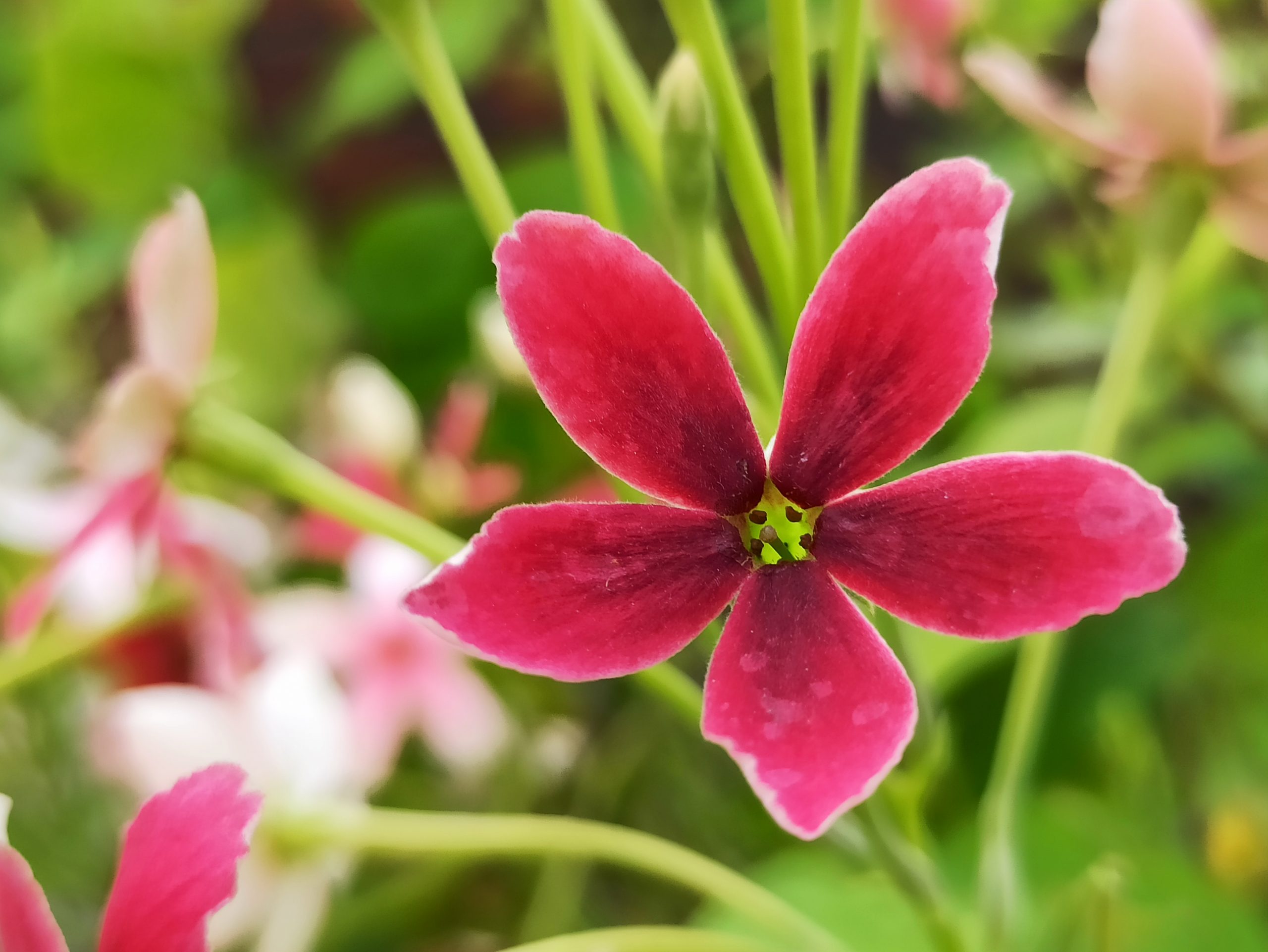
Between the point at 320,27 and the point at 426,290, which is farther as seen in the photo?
the point at 320,27

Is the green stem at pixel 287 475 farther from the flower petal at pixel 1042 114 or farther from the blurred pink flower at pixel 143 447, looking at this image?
the flower petal at pixel 1042 114

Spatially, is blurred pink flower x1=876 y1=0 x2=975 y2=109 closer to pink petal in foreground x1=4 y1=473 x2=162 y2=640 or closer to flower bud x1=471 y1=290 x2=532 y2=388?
flower bud x1=471 y1=290 x2=532 y2=388

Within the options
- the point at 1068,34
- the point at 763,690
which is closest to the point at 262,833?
the point at 763,690

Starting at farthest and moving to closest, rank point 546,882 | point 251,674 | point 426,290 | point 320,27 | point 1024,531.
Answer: point 320,27, point 426,290, point 546,882, point 251,674, point 1024,531

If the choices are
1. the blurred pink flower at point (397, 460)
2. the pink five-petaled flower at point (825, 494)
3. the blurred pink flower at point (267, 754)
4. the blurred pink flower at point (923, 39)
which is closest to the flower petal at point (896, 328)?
the pink five-petaled flower at point (825, 494)

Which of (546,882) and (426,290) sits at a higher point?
(426,290)

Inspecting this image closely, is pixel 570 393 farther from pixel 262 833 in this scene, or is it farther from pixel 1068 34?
pixel 1068 34

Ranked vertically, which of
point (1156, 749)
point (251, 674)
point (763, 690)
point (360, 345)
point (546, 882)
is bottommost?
point (1156, 749)

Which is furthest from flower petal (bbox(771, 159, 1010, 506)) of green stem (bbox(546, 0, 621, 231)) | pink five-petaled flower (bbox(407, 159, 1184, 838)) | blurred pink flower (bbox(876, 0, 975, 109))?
blurred pink flower (bbox(876, 0, 975, 109))
